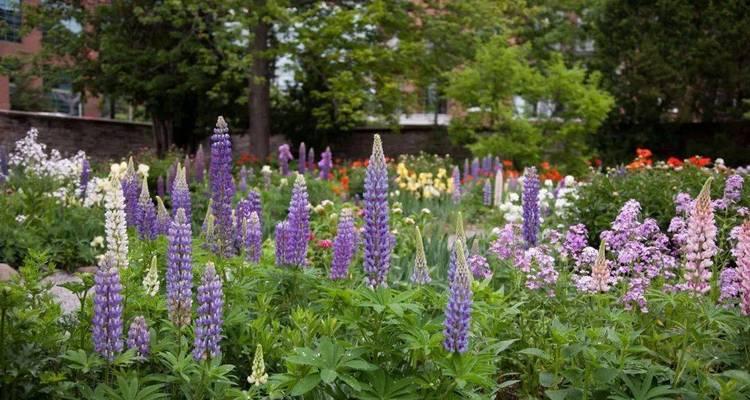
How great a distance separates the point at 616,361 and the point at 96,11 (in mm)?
21291

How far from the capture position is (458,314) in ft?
8.32

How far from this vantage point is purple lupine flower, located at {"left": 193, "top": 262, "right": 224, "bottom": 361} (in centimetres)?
277

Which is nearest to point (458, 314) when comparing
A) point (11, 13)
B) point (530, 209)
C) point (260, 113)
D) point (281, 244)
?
point (281, 244)

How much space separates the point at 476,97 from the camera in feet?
59.4

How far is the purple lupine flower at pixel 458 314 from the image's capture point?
250 centimetres

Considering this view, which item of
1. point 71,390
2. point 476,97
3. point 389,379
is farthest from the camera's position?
point 476,97

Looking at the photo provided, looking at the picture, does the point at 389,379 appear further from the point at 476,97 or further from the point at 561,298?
the point at 476,97

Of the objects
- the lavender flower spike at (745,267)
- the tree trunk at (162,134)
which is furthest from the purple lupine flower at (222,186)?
the tree trunk at (162,134)

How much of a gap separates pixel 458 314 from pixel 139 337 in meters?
1.32

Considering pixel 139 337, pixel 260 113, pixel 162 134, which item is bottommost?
pixel 139 337

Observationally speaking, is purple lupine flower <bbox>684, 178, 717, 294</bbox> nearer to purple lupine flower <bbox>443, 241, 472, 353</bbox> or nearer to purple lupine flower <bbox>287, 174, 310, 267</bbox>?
purple lupine flower <bbox>443, 241, 472, 353</bbox>

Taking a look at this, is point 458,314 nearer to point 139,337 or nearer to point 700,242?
point 139,337

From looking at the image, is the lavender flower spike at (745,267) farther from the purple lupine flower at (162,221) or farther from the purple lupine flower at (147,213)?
the purple lupine flower at (147,213)

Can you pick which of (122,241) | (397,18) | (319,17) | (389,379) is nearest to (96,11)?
(319,17)
